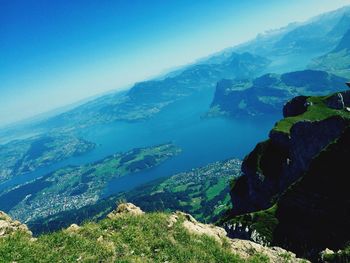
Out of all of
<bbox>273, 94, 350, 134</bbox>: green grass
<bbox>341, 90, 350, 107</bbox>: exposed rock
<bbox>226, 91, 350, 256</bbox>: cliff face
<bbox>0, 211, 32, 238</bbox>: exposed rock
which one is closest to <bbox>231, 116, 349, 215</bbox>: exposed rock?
<bbox>226, 91, 350, 256</bbox>: cliff face

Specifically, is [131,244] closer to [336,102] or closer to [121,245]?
[121,245]

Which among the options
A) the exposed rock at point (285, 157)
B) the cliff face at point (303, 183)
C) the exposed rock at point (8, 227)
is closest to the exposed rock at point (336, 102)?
the cliff face at point (303, 183)

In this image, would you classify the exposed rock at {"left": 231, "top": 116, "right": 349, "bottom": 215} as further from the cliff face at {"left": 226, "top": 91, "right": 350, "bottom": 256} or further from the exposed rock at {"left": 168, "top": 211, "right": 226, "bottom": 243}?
the exposed rock at {"left": 168, "top": 211, "right": 226, "bottom": 243}

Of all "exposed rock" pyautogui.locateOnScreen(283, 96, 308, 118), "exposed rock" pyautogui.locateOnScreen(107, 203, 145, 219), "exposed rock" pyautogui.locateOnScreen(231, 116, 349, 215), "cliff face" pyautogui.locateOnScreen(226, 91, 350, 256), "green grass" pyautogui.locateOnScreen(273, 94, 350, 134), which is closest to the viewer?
"exposed rock" pyautogui.locateOnScreen(107, 203, 145, 219)

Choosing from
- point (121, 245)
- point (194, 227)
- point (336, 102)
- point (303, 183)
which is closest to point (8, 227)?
point (121, 245)

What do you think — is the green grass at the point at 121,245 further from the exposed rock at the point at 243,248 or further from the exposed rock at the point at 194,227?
the exposed rock at the point at 194,227

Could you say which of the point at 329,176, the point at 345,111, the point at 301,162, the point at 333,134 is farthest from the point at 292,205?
the point at 345,111

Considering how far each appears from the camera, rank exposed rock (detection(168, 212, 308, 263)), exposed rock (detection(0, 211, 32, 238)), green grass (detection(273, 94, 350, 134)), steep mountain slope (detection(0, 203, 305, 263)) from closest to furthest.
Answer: steep mountain slope (detection(0, 203, 305, 263)) → exposed rock (detection(0, 211, 32, 238)) → exposed rock (detection(168, 212, 308, 263)) → green grass (detection(273, 94, 350, 134))
